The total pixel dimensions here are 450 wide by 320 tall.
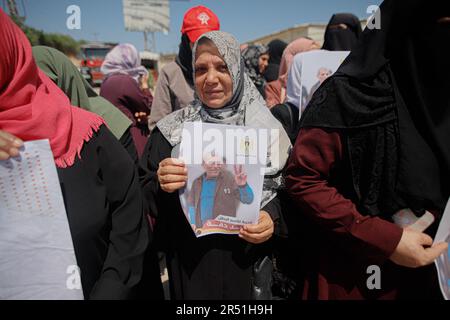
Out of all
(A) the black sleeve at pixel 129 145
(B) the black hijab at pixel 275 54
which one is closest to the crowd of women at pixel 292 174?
(A) the black sleeve at pixel 129 145

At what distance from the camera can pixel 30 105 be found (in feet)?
3.04

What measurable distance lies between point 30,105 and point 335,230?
1191 mm

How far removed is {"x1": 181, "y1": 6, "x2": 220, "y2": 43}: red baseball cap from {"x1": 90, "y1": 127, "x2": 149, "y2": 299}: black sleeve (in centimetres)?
191

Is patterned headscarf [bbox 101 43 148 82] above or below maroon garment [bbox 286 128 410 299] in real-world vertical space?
above

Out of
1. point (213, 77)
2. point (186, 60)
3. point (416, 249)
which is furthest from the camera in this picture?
point (186, 60)

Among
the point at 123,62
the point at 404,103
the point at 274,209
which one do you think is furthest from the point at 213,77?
the point at 123,62

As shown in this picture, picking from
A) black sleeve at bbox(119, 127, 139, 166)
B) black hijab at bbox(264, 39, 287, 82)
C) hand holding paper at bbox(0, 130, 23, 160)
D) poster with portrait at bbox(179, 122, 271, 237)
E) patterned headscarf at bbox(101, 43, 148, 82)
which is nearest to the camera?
hand holding paper at bbox(0, 130, 23, 160)

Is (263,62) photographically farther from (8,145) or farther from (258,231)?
(8,145)

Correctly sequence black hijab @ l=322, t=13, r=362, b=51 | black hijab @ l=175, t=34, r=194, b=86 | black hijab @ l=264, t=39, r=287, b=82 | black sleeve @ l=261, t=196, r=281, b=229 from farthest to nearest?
black hijab @ l=264, t=39, r=287, b=82
black hijab @ l=175, t=34, r=194, b=86
black hijab @ l=322, t=13, r=362, b=51
black sleeve @ l=261, t=196, r=281, b=229

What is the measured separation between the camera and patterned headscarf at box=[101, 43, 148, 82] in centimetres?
350

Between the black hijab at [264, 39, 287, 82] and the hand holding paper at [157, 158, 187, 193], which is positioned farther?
the black hijab at [264, 39, 287, 82]

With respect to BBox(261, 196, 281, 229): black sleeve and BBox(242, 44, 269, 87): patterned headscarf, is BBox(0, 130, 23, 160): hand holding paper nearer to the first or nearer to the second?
BBox(261, 196, 281, 229): black sleeve

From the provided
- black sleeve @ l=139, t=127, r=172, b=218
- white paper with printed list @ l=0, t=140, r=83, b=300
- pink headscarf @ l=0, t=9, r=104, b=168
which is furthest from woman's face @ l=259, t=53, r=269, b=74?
white paper with printed list @ l=0, t=140, r=83, b=300
